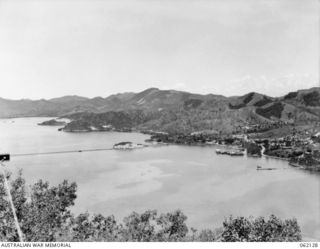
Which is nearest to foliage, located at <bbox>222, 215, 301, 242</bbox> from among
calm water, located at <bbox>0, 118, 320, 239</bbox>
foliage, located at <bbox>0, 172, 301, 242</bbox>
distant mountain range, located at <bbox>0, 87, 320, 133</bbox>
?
foliage, located at <bbox>0, 172, 301, 242</bbox>

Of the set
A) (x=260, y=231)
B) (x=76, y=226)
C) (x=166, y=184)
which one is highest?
(x=260, y=231)

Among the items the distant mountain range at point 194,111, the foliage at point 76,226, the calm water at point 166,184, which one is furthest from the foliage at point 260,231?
the distant mountain range at point 194,111

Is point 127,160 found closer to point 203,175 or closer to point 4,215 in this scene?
point 203,175

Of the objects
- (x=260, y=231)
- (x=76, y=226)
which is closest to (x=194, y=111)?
(x=76, y=226)

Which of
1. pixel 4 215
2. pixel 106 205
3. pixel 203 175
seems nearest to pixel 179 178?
pixel 203 175

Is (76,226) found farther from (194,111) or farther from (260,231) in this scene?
(194,111)

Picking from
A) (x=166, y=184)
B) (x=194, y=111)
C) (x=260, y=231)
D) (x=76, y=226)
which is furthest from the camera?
(x=194, y=111)
